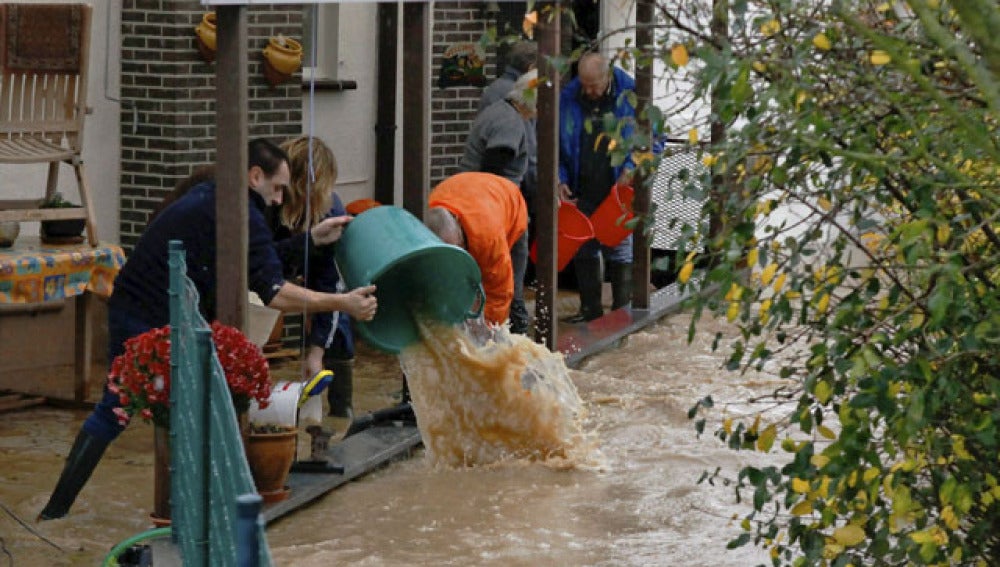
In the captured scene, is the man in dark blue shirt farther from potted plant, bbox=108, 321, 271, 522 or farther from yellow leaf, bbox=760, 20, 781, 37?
yellow leaf, bbox=760, 20, 781, 37

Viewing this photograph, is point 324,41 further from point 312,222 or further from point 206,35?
point 312,222

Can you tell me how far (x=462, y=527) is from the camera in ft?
26.2

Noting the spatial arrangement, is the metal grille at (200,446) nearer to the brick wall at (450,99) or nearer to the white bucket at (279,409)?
the white bucket at (279,409)

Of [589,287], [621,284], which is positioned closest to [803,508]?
[589,287]

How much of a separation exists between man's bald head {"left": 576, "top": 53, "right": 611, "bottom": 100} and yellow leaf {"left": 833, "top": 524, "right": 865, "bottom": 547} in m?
8.18

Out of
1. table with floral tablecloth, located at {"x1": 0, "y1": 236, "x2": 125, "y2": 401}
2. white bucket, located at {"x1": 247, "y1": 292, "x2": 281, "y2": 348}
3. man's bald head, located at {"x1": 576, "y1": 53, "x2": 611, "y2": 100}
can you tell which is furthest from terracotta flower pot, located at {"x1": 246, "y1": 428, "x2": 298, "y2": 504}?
man's bald head, located at {"x1": 576, "y1": 53, "x2": 611, "y2": 100}

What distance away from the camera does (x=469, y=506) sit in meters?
8.34

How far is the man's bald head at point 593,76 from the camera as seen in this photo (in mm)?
12430

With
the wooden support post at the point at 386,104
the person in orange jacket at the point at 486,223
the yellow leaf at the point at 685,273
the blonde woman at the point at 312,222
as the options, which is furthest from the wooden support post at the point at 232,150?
the wooden support post at the point at 386,104

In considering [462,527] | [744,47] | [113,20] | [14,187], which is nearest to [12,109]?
[14,187]

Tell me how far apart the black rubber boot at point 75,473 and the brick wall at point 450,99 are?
20.7 feet

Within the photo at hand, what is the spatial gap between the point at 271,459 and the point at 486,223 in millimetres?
2179

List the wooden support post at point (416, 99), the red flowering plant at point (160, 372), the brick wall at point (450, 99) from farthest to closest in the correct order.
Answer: the brick wall at point (450, 99) → the wooden support post at point (416, 99) → the red flowering plant at point (160, 372)

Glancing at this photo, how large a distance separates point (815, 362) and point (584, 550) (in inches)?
132
